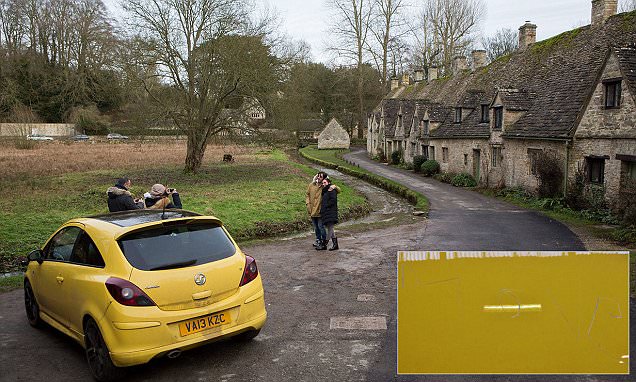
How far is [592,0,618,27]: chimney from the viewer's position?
24609 mm

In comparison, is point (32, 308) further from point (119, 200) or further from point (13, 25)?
point (13, 25)

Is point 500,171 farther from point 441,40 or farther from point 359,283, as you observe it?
point 441,40

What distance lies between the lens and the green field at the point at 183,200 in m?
15.0

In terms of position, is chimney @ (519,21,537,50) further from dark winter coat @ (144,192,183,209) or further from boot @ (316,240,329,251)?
dark winter coat @ (144,192,183,209)

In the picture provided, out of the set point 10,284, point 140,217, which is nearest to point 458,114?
point 10,284

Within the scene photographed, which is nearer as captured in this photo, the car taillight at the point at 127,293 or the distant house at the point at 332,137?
the car taillight at the point at 127,293

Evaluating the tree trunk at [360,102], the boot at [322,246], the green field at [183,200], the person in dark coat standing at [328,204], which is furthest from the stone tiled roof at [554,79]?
the tree trunk at [360,102]

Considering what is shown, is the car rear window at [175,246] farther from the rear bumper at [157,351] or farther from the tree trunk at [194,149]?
the tree trunk at [194,149]

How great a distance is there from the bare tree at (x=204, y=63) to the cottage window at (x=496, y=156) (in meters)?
12.7

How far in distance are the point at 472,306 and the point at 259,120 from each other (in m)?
26.5

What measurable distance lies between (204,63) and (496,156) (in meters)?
16.8

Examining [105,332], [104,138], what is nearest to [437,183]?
[105,332]

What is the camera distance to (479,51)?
127 ft

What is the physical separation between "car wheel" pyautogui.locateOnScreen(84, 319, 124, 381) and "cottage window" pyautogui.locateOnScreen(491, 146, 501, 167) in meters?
23.6
